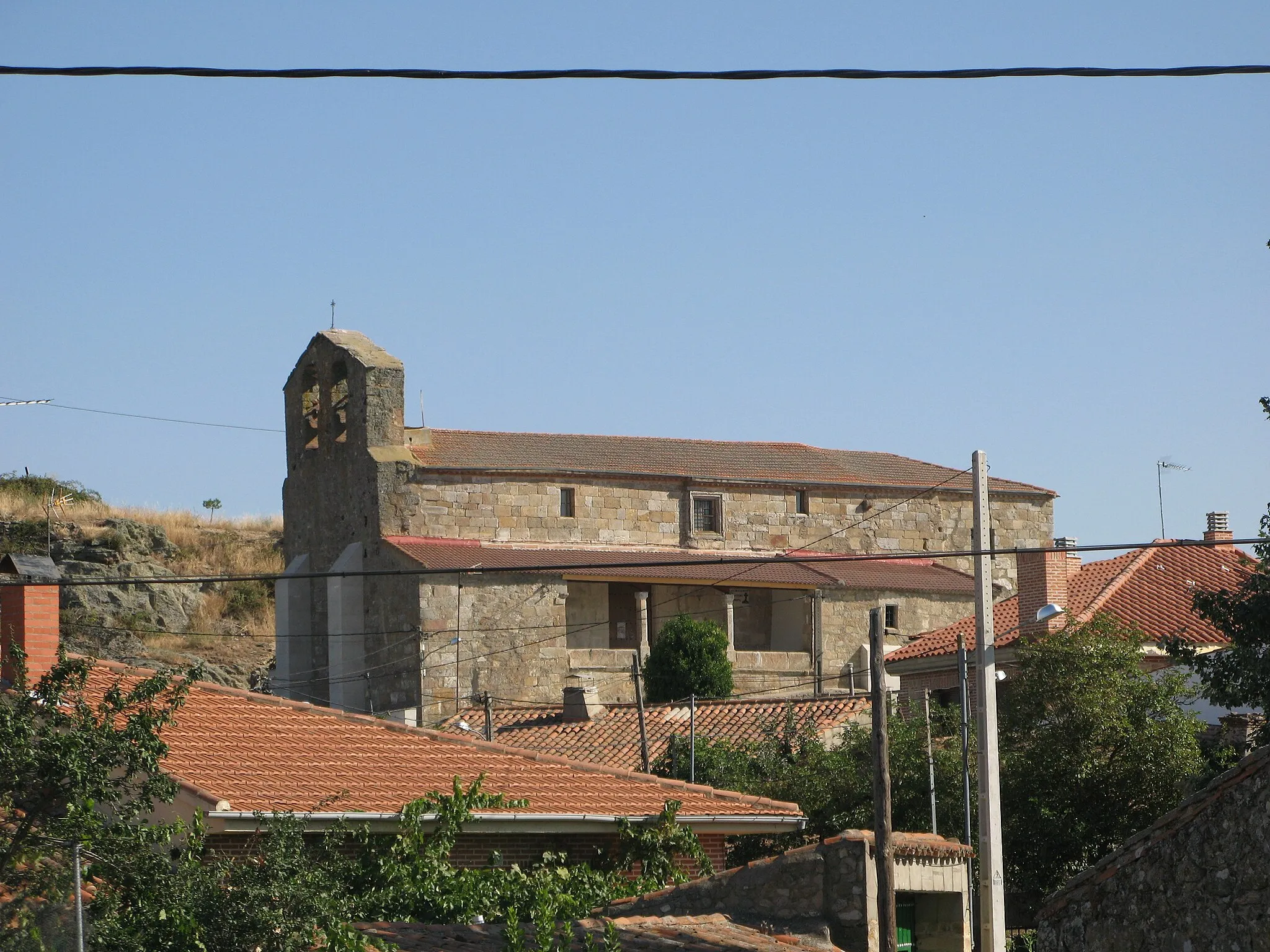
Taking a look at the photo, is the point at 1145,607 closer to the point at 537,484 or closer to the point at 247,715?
the point at 537,484

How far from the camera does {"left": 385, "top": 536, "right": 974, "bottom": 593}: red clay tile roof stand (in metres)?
38.4

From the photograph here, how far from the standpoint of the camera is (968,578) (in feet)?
140

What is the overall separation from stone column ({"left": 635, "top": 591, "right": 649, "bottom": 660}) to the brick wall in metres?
25.8

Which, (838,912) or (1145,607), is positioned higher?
(1145,607)

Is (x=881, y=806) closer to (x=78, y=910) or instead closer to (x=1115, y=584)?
(x=78, y=910)

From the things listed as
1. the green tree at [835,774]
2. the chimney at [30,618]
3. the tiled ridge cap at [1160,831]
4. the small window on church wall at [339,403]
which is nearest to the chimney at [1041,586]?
the green tree at [835,774]

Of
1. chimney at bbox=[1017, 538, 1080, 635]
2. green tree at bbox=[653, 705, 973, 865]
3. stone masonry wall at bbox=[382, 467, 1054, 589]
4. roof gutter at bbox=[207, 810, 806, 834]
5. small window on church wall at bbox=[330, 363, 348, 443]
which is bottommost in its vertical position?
green tree at bbox=[653, 705, 973, 865]

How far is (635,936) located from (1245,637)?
6384 mm

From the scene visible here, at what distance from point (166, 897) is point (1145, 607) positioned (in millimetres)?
24274

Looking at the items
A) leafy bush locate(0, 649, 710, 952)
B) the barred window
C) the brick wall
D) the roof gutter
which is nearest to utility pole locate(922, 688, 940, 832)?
the roof gutter

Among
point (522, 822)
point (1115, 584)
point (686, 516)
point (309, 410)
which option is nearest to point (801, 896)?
point (522, 822)

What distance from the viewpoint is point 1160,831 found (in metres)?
8.87

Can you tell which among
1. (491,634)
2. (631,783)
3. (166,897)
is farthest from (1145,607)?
(166,897)

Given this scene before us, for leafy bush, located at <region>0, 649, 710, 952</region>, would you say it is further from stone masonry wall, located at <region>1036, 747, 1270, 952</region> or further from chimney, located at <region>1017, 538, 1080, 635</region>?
chimney, located at <region>1017, 538, 1080, 635</region>
